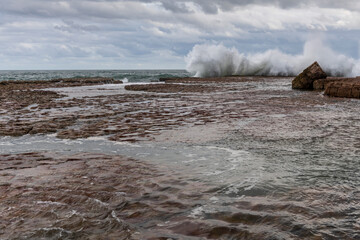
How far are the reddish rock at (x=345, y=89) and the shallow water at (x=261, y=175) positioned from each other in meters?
8.45

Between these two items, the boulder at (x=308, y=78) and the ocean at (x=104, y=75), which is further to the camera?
the ocean at (x=104, y=75)

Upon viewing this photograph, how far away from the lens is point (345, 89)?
16500 mm

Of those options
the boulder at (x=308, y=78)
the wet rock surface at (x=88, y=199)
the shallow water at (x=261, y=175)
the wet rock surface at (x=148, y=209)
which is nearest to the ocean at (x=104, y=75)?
the boulder at (x=308, y=78)

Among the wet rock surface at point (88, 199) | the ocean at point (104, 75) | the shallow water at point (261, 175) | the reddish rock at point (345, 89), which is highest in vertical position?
the ocean at point (104, 75)

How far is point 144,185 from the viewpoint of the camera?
14.0 ft

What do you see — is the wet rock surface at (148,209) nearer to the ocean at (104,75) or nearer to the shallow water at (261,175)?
the shallow water at (261,175)

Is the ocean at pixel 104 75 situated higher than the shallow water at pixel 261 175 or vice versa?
the ocean at pixel 104 75

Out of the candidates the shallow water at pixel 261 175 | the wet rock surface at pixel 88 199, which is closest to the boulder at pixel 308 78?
the shallow water at pixel 261 175

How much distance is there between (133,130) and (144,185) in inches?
167

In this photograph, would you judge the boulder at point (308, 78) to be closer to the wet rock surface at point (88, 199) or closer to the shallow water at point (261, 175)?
the shallow water at point (261, 175)

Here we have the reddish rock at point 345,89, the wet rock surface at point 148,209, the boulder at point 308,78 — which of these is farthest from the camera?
the boulder at point 308,78

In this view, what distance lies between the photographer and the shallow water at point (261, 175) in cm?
304

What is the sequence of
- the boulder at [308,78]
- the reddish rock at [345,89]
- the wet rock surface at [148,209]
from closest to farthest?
1. the wet rock surface at [148,209]
2. the reddish rock at [345,89]
3. the boulder at [308,78]

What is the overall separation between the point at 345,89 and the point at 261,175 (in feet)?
47.0
